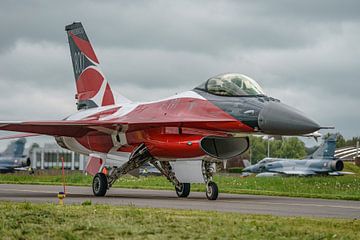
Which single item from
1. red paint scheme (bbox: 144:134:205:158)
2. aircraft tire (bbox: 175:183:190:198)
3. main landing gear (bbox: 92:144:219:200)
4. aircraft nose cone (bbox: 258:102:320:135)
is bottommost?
aircraft tire (bbox: 175:183:190:198)

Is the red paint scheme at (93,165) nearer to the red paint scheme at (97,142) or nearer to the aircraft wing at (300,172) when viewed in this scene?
the red paint scheme at (97,142)

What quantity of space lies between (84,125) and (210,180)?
13.4 ft

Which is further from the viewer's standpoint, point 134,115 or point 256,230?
point 134,115

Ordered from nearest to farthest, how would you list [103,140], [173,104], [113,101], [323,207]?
[323,207] < [173,104] < [103,140] < [113,101]

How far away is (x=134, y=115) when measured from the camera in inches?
813

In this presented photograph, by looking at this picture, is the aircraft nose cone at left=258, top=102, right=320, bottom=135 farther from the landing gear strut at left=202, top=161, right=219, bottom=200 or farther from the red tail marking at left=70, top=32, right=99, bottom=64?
the red tail marking at left=70, top=32, right=99, bottom=64

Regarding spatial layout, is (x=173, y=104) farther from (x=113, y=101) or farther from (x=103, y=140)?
(x=113, y=101)

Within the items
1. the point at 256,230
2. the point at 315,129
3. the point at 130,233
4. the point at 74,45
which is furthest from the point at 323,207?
the point at 74,45

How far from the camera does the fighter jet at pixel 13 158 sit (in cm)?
7944

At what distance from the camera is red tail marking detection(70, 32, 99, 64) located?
25031 mm

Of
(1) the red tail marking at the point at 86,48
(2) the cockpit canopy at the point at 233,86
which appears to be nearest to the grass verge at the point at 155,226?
(2) the cockpit canopy at the point at 233,86

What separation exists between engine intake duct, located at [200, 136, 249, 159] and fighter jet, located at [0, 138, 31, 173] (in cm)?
6136

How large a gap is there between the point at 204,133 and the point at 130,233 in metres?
9.31

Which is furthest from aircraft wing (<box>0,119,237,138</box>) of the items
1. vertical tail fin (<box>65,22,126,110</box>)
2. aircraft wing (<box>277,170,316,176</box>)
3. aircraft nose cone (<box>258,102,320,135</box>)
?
aircraft wing (<box>277,170,316,176</box>)
